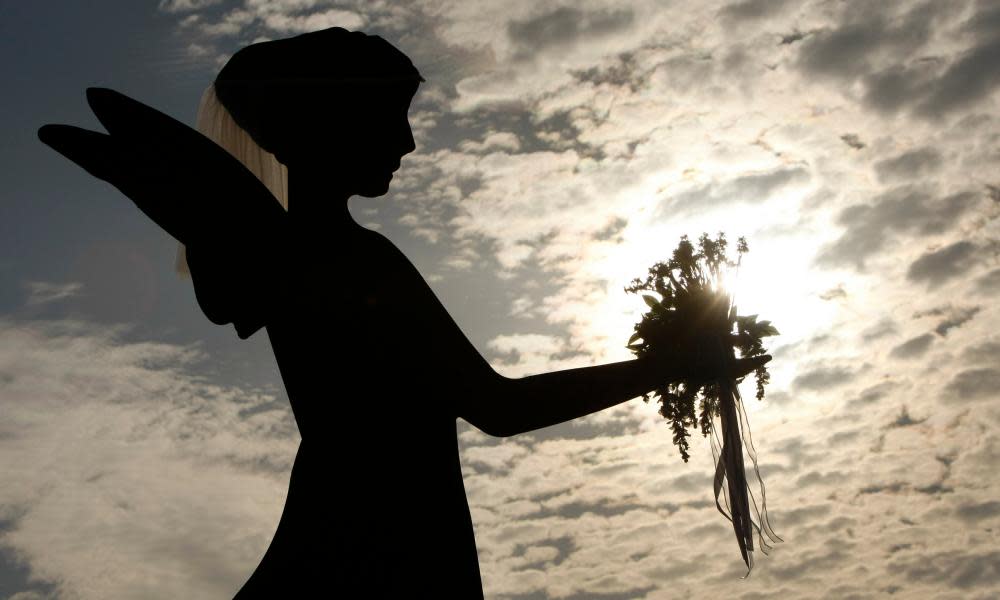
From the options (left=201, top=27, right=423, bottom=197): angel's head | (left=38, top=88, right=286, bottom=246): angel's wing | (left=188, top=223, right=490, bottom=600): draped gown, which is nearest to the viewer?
(left=188, top=223, right=490, bottom=600): draped gown

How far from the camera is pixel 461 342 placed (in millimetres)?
4660

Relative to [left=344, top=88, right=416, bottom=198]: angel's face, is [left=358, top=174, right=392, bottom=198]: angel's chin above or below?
below

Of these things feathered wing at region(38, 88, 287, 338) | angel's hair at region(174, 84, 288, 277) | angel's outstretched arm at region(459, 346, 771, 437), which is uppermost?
angel's hair at region(174, 84, 288, 277)

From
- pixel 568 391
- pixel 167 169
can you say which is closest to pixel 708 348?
pixel 568 391

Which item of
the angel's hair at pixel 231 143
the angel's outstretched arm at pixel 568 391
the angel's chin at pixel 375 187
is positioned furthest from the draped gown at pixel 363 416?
the angel's hair at pixel 231 143

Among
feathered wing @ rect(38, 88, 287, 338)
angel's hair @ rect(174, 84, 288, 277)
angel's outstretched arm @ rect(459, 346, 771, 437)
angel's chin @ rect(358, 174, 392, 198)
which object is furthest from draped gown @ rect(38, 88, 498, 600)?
angel's hair @ rect(174, 84, 288, 277)

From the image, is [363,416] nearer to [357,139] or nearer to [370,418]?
[370,418]

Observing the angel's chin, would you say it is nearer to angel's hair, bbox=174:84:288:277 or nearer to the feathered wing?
the feathered wing

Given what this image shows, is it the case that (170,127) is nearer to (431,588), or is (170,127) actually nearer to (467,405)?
(467,405)

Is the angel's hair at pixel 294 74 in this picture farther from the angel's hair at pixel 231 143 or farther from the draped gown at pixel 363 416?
the draped gown at pixel 363 416

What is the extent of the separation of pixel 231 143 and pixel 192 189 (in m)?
1.17

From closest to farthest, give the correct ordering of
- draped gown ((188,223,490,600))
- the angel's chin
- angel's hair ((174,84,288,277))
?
draped gown ((188,223,490,600)) < the angel's chin < angel's hair ((174,84,288,277))

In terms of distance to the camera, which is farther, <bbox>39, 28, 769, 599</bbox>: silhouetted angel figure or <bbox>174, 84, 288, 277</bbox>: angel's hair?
<bbox>174, 84, 288, 277</bbox>: angel's hair

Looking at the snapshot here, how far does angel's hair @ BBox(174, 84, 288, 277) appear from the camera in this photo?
542cm
